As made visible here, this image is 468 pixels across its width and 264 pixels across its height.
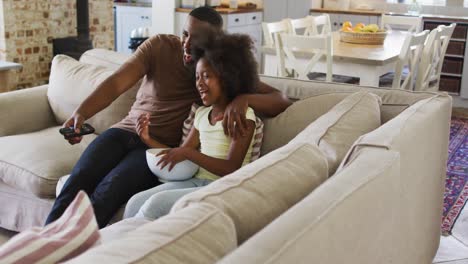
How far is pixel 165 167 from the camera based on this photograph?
224 centimetres

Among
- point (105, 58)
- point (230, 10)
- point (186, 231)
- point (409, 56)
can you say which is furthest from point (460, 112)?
point (186, 231)

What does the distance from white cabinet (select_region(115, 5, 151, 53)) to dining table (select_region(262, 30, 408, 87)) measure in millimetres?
2919

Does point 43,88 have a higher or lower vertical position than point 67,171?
higher

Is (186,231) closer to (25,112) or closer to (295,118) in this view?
(295,118)

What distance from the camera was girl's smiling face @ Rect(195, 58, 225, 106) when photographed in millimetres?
2236

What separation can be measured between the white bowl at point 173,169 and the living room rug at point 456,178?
1587mm

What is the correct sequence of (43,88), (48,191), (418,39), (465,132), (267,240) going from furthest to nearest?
(465,132)
(418,39)
(43,88)
(48,191)
(267,240)

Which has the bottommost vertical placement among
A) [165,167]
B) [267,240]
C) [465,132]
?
[465,132]

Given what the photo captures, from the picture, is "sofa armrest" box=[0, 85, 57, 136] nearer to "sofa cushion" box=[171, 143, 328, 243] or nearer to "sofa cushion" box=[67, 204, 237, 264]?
"sofa cushion" box=[171, 143, 328, 243]

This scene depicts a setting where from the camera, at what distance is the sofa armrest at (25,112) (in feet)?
10.2

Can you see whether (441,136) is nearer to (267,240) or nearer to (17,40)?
(267,240)

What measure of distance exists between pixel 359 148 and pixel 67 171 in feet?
4.69

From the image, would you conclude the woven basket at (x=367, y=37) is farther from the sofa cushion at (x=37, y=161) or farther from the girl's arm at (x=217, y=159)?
the girl's arm at (x=217, y=159)

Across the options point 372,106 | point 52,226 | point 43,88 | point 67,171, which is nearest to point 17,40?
point 43,88
